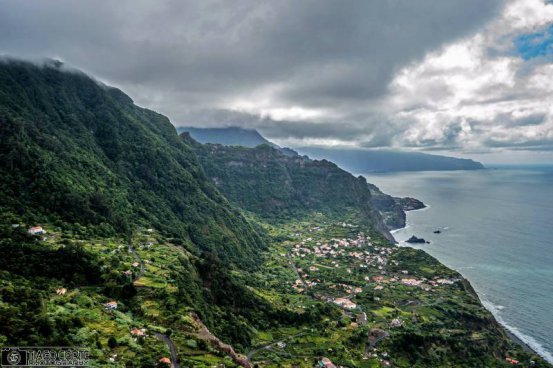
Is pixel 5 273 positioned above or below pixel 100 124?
below

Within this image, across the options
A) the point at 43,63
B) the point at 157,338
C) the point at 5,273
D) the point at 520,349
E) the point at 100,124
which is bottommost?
the point at 520,349

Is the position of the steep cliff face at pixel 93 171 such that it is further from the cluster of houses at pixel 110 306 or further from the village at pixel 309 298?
the cluster of houses at pixel 110 306

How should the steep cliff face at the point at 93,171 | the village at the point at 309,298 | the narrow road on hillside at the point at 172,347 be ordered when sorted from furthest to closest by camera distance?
the steep cliff face at the point at 93,171 < the village at the point at 309,298 < the narrow road on hillside at the point at 172,347

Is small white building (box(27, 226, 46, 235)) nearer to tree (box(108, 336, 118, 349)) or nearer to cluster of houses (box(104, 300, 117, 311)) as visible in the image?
cluster of houses (box(104, 300, 117, 311))

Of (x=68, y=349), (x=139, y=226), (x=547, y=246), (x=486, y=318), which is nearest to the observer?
(x=68, y=349)

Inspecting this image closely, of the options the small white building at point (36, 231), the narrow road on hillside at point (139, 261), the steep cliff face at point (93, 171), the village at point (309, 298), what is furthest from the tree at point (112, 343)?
the steep cliff face at point (93, 171)

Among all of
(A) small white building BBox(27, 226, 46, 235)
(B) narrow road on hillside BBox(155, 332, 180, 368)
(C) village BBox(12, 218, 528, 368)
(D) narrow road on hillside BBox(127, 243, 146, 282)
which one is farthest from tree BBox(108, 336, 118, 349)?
(A) small white building BBox(27, 226, 46, 235)

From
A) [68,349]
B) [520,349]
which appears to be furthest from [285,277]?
[68,349]

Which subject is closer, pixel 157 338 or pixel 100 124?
pixel 157 338

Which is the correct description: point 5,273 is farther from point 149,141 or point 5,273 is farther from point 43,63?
point 43,63
